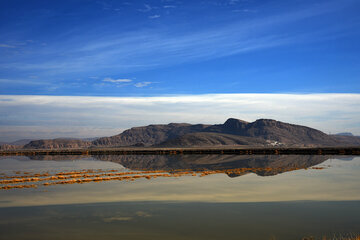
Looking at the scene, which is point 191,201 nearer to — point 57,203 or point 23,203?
point 57,203

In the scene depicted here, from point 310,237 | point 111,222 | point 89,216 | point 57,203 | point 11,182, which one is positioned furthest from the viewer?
point 11,182

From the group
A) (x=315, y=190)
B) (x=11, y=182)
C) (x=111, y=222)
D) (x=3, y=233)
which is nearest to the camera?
(x=3, y=233)

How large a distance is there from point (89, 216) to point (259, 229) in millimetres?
8123

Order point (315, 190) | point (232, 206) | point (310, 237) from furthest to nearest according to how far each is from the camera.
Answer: point (315, 190) → point (232, 206) → point (310, 237)

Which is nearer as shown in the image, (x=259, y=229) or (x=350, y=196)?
(x=259, y=229)

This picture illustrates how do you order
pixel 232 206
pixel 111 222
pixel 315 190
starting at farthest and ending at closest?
pixel 315 190 < pixel 232 206 < pixel 111 222

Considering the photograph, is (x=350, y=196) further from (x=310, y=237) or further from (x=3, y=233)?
(x=3, y=233)

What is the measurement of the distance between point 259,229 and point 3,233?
34.7 feet

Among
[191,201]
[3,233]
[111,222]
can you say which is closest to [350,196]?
[191,201]

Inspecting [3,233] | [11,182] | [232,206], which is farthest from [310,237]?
[11,182]

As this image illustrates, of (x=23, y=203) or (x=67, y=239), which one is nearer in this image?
(x=67, y=239)

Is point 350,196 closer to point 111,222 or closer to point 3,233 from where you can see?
point 111,222

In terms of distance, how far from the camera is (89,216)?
1644cm

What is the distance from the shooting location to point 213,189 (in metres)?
25.2
